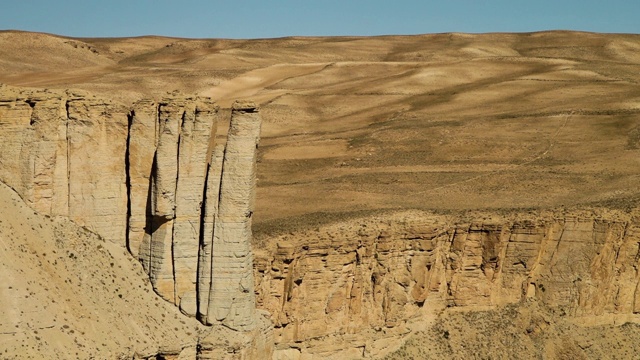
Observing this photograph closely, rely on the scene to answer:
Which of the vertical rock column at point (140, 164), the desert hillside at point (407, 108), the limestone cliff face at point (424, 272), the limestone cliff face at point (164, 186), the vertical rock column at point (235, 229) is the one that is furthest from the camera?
the desert hillside at point (407, 108)

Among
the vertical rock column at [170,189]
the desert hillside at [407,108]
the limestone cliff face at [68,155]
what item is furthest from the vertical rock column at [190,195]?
the desert hillside at [407,108]

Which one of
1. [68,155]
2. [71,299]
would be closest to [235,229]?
[68,155]

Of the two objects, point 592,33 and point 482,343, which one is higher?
point 592,33

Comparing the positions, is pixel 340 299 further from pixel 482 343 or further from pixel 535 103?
pixel 535 103

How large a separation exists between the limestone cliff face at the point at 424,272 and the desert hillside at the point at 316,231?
67mm

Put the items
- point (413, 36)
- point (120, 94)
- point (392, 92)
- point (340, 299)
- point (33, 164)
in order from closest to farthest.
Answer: point (33, 164) < point (340, 299) < point (120, 94) < point (392, 92) < point (413, 36)

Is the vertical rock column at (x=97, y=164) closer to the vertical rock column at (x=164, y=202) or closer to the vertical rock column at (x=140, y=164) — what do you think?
the vertical rock column at (x=140, y=164)

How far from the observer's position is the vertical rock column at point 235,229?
1264 inches

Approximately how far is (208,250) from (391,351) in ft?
35.6

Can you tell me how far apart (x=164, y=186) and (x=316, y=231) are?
9.53 metres

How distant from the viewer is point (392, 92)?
95875 millimetres

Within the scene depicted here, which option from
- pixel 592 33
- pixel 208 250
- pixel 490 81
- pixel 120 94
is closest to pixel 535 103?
pixel 490 81

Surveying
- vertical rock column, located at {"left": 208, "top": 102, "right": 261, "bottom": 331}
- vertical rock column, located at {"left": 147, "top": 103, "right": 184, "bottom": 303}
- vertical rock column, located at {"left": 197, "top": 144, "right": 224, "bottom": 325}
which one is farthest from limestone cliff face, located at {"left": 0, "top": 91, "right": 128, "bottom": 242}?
vertical rock column, located at {"left": 208, "top": 102, "right": 261, "bottom": 331}

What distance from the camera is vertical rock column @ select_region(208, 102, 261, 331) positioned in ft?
105
